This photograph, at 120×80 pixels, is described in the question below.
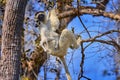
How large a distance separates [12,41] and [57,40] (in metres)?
0.92

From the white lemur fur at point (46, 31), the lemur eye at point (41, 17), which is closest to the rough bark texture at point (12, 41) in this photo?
the lemur eye at point (41, 17)

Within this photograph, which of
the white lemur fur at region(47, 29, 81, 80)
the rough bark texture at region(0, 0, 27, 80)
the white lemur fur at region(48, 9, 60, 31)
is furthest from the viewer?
the white lemur fur at region(48, 9, 60, 31)

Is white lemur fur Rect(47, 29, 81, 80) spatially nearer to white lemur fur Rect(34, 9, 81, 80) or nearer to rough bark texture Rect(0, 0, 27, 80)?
white lemur fur Rect(34, 9, 81, 80)

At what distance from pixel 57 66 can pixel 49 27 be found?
60.8 inches

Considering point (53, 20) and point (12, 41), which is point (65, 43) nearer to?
point (53, 20)

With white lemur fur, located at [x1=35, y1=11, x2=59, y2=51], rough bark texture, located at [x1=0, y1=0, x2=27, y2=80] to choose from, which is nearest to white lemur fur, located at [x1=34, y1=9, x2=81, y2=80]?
white lemur fur, located at [x1=35, y1=11, x2=59, y2=51]

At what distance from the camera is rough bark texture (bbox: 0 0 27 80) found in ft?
13.1

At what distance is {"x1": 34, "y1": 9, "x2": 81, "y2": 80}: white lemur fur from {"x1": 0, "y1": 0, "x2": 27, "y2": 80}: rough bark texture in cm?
72

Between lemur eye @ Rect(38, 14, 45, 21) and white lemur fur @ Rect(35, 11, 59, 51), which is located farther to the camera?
white lemur fur @ Rect(35, 11, 59, 51)

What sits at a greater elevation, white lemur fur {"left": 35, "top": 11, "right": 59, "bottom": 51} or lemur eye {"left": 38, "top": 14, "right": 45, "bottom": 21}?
lemur eye {"left": 38, "top": 14, "right": 45, "bottom": 21}

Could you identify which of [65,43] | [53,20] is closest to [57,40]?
[65,43]

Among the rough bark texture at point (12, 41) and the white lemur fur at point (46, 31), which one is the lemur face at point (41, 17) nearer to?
the white lemur fur at point (46, 31)

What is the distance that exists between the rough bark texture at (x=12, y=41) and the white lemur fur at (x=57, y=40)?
28.4 inches

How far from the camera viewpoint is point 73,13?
→ 6195 mm
